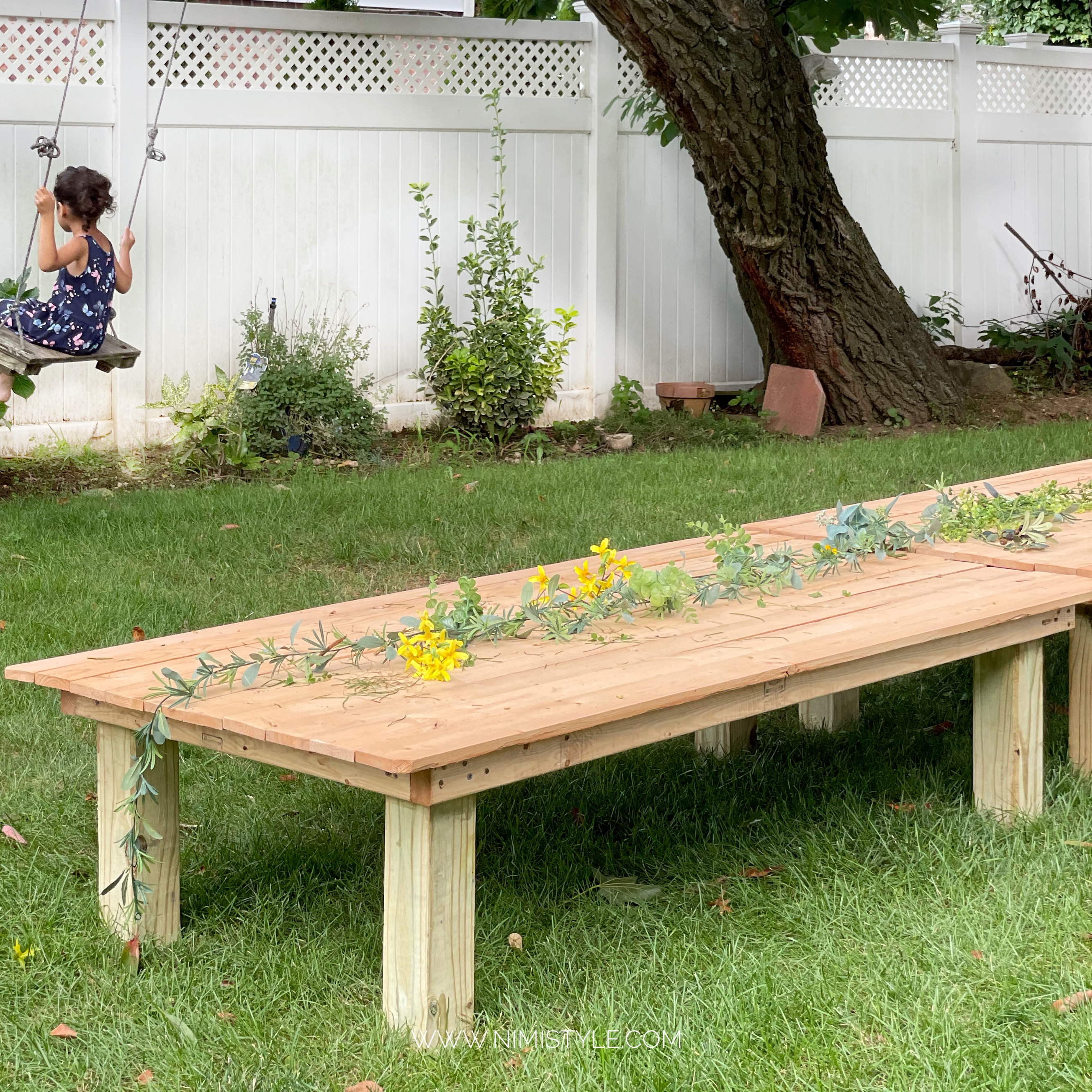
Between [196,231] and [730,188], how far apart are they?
9.50ft

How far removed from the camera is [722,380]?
33.4 feet

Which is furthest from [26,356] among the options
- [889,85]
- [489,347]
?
[889,85]

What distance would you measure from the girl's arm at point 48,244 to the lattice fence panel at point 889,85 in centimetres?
529

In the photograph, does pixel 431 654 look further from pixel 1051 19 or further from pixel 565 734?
pixel 1051 19

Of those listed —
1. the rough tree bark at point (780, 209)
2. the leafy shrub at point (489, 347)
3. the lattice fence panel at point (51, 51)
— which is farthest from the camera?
the leafy shrub at point (489, 347)

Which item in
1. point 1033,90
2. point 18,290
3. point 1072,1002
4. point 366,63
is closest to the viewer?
point 1072,1002

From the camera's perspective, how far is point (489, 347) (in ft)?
28.6

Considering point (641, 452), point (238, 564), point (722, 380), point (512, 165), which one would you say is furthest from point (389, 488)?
point (722, 380)

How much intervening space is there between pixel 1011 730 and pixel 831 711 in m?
0.83

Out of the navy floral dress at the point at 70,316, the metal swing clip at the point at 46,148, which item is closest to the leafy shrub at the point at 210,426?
the navy floral dress at the point at 70,316

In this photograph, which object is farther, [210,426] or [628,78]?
[628,78]

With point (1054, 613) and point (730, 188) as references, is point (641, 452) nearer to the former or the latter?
point (730, 188)

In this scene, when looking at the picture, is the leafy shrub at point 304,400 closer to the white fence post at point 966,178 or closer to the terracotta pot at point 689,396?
the terracotta pot at point 689,396

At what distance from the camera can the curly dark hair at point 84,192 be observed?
663 cm
